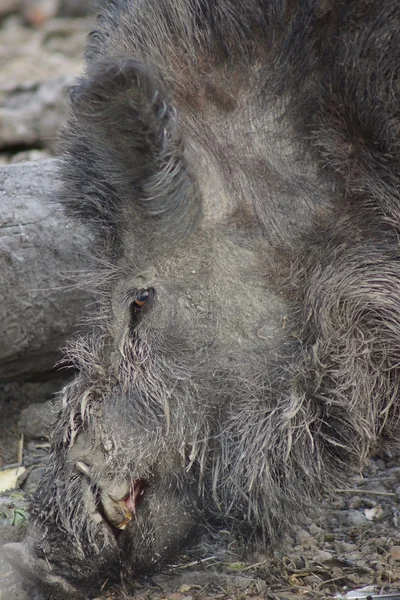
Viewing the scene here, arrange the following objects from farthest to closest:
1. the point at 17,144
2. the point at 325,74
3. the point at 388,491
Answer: the point at 17,144 → the point at 388,491 → the point at 325,74

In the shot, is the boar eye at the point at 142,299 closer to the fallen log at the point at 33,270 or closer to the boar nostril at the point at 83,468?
the boar nostril at the point at 83,468

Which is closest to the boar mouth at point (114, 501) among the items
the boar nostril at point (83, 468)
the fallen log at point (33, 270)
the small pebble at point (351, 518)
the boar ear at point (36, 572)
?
the boar nostril at point (83, 468)

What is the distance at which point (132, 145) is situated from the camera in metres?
2.73

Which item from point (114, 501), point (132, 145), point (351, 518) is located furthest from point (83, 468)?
point (351, 518)

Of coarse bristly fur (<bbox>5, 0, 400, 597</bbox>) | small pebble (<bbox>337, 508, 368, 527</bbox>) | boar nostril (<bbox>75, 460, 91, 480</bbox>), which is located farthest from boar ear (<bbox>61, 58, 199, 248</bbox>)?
small pebble (<bbox>337, 508, 368, 527</bbox>)

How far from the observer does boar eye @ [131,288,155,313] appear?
3039mm

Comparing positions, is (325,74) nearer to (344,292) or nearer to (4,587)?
(344,292)

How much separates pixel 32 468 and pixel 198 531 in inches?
40.5

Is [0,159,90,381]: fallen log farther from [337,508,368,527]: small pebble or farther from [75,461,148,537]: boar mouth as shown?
[337,508,368,527]: small pebble

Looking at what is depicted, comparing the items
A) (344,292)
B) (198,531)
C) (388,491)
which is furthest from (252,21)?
(388,491)

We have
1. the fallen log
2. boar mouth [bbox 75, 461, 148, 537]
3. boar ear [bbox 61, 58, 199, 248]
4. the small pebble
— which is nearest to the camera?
boar ear [bbox 61, 58, 199, 248]

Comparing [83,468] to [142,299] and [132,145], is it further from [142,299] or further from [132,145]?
[132,145]

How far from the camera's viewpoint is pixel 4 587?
9.98ft

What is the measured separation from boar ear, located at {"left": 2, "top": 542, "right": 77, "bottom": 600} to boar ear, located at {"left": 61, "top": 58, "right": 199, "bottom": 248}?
1.00m
